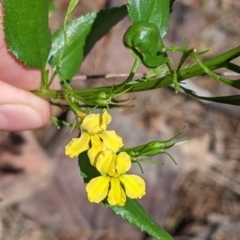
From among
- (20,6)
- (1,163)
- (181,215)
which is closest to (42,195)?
(1,163)

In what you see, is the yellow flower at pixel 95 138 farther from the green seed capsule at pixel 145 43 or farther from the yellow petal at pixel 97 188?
the green seed capsule at pixel 145 43

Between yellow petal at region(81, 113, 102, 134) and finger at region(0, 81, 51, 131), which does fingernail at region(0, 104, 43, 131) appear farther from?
yellow petal at region(81, 113, 102, 134)

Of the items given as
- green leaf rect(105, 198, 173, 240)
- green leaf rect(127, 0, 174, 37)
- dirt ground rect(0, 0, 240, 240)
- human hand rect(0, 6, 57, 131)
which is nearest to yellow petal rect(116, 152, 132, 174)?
green leaf rect(105, 198, 173, 240)

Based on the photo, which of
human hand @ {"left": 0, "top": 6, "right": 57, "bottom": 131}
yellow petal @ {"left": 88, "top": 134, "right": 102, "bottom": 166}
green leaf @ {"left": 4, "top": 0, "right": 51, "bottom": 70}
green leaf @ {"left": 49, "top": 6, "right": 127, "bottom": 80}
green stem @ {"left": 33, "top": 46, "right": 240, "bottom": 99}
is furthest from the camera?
green leaf @ {"left": 49, "top": 6, "right": 127, "bottom": 80}

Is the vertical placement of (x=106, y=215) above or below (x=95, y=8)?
below

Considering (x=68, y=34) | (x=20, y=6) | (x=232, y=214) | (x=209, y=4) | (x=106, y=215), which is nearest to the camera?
(x=20, y=6)

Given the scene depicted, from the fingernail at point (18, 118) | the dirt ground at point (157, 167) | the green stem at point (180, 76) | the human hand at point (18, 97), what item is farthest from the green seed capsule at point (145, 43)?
the dirt ground at point (157, 167)

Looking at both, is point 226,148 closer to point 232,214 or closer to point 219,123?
point 219,123
